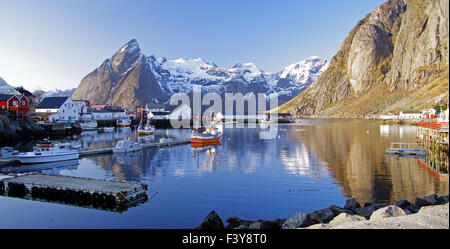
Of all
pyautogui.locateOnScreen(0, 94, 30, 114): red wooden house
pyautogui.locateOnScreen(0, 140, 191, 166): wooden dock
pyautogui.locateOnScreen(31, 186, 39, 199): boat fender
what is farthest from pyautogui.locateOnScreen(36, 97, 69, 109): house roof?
pyautogui.locateOnScreen(31, 186, 39, 199): boat fender

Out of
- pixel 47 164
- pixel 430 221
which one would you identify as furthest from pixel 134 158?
pixel 430 221

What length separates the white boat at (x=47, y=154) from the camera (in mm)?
41562

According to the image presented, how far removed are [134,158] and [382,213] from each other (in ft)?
126

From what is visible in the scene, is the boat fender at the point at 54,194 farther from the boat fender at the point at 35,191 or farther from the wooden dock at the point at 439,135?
the wooden dock at the point at 439,135

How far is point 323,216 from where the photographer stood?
62.5 feet

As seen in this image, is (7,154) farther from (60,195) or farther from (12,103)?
(12,103)

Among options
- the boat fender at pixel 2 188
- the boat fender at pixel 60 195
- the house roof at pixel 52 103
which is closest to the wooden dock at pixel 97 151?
the boat fender at pixel 2 188

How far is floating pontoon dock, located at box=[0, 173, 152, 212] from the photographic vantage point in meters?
23.8

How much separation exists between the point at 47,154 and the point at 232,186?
2654 centimetres

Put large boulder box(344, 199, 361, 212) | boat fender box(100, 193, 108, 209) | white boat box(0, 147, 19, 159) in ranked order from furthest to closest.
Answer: white boat box(0, 147, 19, 159)
boat fender box(100, 193, 108, 209)
large boulder box(344, 199, 361, 212)

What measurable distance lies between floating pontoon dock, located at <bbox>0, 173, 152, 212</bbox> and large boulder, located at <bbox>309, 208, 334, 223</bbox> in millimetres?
12833

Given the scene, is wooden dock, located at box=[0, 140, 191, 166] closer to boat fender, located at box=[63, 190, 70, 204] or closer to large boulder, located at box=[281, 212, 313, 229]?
boat fender, located at box=[63, 190, 70, 204]
